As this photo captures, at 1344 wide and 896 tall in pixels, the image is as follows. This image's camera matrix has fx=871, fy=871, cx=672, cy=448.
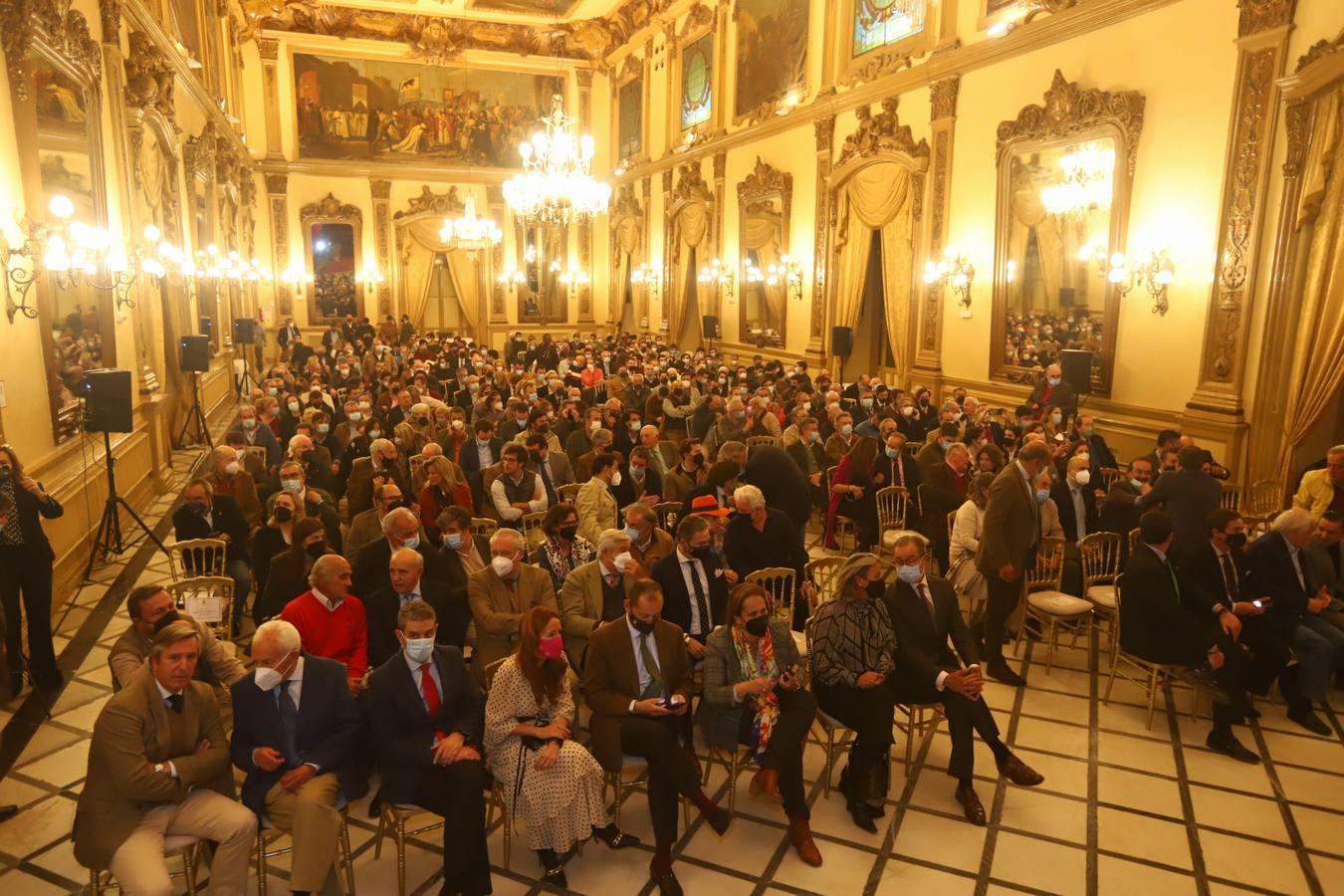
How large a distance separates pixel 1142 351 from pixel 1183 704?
19.3 ft

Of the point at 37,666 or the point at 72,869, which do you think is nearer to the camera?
the point at 72,869

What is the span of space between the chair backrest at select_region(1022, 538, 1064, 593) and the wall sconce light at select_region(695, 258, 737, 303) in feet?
45.6

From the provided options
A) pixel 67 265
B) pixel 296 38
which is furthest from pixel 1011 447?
pixel 296 38

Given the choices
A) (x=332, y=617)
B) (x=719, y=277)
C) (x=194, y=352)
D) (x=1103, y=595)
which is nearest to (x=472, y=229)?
(x=719, y=277)

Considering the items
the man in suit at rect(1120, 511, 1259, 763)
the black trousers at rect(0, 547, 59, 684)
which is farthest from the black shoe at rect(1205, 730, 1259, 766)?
the black trousers at rect(0, 547, 59, 684)

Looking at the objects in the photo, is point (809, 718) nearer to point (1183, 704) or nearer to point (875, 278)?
point (1183, 704)

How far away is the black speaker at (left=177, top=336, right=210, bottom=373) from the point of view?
37.5 feet

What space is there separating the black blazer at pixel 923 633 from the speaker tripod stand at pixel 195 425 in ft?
34.9

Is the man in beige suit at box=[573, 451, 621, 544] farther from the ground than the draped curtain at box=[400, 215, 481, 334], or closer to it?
closer to it

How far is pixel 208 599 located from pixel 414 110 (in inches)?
968

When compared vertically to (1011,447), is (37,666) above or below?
below

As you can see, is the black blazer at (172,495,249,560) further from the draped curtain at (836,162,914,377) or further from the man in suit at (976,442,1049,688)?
the draped curtain at (836,162,914,377)

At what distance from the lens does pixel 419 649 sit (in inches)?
152

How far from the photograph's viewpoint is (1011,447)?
9430mm
